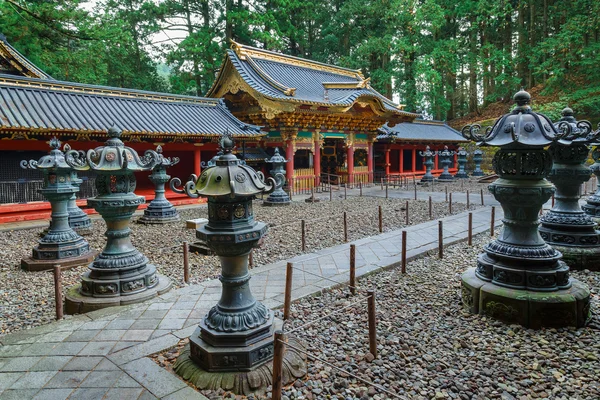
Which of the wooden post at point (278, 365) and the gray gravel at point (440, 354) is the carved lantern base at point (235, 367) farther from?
the wooden post at point (278, 365)

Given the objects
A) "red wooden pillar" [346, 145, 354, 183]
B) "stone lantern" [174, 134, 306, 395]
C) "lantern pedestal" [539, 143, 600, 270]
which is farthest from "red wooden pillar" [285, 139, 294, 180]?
"stone lantern" [174, 134, 306, 395]

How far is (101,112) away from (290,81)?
33.7 ft

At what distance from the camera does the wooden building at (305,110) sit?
58.3ft

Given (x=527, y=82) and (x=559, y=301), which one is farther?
(x=527, y=82)

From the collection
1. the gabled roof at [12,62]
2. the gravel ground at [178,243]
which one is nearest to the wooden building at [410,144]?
the gravel ground at [178,243]

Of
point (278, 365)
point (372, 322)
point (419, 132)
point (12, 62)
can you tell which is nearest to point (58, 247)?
point (278, 365)

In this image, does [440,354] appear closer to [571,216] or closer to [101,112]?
[571,216]

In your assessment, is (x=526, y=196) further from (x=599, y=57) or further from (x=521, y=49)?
(x=521, y=49)

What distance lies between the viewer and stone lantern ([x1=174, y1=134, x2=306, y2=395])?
3.32 meters

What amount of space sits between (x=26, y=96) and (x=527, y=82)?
113 ft

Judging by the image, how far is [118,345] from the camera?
391cm

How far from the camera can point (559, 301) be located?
171 inches

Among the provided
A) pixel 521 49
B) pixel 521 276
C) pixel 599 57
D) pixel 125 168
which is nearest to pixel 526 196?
pixel 521 276

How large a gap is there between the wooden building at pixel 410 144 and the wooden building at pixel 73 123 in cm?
1163
